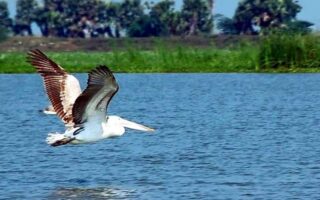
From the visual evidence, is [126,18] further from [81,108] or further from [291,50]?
[81,108]

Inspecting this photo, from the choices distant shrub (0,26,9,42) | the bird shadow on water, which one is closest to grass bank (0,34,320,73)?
the bird shadow on water

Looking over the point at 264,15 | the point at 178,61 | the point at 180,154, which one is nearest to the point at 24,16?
the point at 264,15

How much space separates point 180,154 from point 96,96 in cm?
493

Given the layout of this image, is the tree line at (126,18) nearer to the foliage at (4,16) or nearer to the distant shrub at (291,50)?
the foliage at (4,16)

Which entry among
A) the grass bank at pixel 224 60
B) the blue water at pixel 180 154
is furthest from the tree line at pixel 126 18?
the blue water at pixel 180 154

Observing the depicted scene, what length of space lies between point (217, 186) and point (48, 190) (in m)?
1.86

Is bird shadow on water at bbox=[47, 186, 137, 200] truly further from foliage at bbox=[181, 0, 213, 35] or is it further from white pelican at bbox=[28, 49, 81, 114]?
foliage at bbox=[181, 0, 213, 35]

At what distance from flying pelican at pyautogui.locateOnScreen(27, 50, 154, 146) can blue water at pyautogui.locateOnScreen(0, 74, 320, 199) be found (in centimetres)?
66

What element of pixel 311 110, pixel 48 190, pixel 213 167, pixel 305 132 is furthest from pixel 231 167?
pixel 311 110

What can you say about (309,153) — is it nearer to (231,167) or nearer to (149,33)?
(231,167)

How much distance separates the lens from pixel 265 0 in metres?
81.8

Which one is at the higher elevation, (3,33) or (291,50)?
(291,50)

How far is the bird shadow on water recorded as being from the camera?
1468 centimetres

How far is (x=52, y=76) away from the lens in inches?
591
